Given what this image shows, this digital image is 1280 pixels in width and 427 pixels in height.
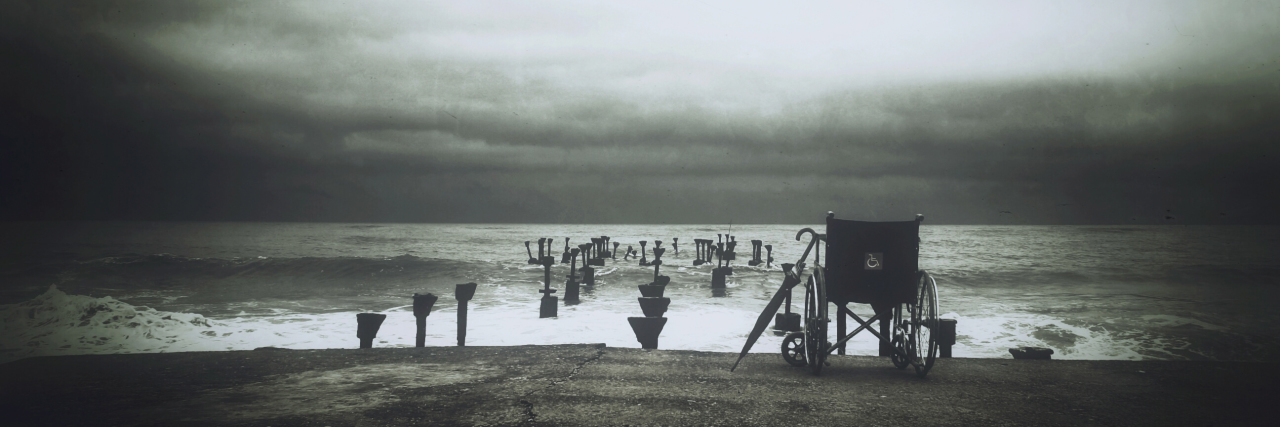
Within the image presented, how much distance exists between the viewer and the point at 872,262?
4496mm

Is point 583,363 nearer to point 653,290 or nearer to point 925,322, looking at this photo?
point 925,322

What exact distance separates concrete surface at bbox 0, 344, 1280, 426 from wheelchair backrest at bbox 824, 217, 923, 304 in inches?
24.6

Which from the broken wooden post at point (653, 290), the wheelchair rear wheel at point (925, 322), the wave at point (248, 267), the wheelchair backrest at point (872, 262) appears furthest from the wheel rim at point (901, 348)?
the wave at point (248, 267)

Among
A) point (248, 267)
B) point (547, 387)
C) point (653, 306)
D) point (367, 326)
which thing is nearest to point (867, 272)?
point (547, 387)

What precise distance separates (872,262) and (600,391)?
217cm

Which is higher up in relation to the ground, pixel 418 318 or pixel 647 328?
pixel 647 328

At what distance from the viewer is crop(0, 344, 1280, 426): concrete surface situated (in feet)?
11.0

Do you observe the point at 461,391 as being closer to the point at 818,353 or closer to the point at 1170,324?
the point at 818,353

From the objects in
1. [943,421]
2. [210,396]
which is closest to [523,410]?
[210,396]

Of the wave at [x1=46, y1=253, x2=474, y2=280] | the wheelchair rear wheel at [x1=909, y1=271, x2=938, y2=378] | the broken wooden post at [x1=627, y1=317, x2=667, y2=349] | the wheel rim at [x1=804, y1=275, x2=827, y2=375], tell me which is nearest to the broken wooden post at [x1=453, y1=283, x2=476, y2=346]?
the broken wooden post at [x1=627, y1=317, x2=667, y2=349]

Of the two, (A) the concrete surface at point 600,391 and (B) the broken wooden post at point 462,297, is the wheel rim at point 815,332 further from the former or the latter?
(B) the broken wooden post at point 462,297

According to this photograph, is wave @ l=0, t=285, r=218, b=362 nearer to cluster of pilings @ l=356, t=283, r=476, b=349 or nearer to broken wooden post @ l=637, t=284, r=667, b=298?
cluster of pilings @ l=356, t=283, r=476, b=349

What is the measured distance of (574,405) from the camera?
3.58 meters

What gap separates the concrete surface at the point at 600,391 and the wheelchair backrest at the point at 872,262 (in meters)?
0.62
